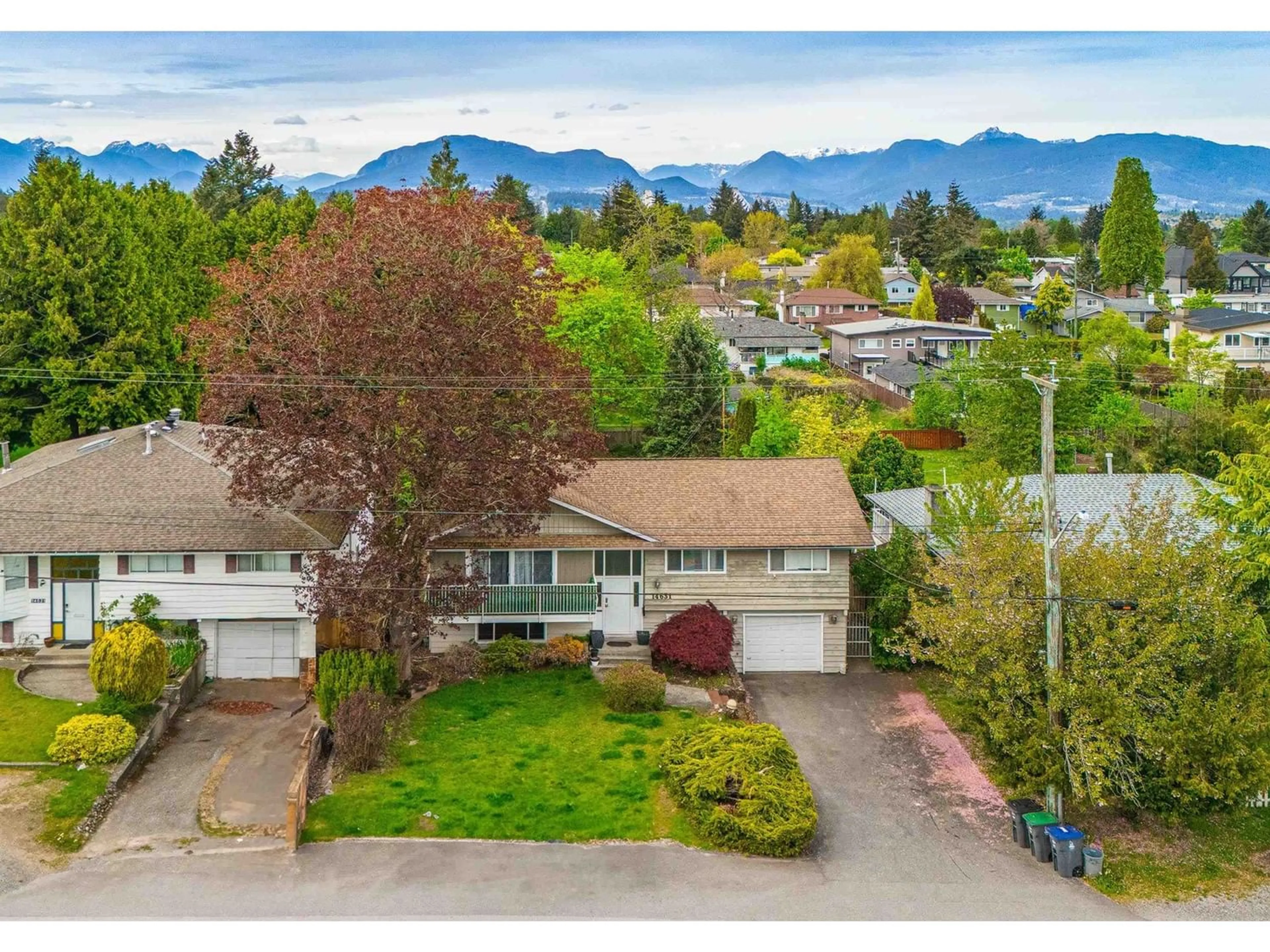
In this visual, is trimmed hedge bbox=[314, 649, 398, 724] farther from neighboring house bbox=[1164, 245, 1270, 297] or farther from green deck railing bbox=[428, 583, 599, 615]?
neighboring house bbox=[1164, 245, 1270, 297]

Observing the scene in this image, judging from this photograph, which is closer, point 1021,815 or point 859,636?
point 1021,815

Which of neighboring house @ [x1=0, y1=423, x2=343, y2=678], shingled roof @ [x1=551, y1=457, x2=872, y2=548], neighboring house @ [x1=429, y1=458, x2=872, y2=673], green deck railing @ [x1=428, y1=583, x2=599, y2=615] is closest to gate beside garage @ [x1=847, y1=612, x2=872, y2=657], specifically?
neighboring house @ [x1=429, y1=458, x2=872, y2=673]

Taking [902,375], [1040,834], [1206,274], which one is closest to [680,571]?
[1040,834]

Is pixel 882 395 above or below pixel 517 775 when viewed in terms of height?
above

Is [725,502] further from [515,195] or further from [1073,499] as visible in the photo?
[515,195]

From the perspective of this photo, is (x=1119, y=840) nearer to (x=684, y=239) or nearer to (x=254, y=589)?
(x=254, y=589)

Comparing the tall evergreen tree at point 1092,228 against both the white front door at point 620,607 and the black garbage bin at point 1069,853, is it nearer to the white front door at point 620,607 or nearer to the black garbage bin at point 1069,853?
the white front door at point 620,607
